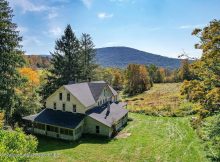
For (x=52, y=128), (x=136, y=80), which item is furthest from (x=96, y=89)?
(x=136, y=80)

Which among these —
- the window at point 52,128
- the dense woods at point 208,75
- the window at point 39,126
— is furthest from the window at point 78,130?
the dense woods at point 208,75

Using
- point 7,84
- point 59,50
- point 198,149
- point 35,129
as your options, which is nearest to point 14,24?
point 7,84

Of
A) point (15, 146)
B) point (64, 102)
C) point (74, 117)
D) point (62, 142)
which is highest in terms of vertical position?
point (64, 102)

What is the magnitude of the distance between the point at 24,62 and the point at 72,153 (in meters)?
13.1

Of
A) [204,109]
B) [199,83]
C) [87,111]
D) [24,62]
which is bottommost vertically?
[87,111]

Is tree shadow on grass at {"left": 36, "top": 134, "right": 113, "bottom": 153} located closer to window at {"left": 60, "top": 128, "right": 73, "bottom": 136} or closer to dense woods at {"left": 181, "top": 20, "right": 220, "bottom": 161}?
window at {"left": 60, "top": 128, "right": 73, "bottom": 136}

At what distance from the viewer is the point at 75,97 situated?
36531 millimetres

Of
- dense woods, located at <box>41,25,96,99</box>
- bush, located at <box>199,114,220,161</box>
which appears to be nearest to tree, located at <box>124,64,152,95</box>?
dense woods, located at <box>41,25,96,99</box>

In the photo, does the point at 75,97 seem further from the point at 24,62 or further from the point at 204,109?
the point at 204,109

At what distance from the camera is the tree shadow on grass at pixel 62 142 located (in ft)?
98.9

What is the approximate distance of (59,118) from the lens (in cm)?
3566

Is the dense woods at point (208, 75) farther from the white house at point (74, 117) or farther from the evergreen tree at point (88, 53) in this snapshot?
the evergreen tree at point (88, 53)

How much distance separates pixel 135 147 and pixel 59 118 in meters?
12.1

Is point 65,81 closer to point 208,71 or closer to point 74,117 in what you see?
point 74,117
